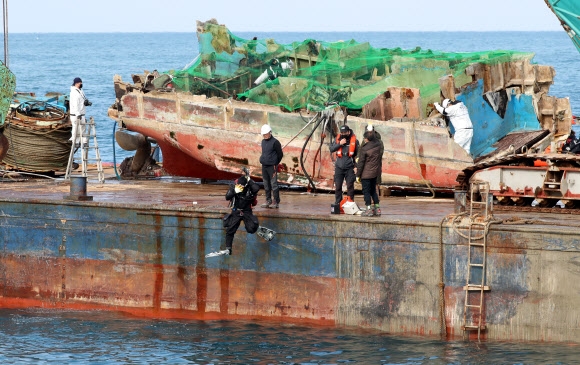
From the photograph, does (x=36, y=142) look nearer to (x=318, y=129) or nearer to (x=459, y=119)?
(x=318, y=129)

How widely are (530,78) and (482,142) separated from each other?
10.5ft

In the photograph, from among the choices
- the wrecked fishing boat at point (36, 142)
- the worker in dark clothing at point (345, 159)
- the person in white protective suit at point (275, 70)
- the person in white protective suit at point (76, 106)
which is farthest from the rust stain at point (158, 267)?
the person in white protective suit at point (275, 70)

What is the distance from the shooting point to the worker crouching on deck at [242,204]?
59.6ft

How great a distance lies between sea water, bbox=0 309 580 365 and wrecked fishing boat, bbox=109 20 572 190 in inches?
160

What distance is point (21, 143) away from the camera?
24.1 meters

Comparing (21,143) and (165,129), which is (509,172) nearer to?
(165,129)

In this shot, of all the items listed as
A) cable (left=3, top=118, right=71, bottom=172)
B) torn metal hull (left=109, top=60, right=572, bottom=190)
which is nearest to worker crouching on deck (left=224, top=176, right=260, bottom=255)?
torn metal hull (left=109, top=60, right=572, bottom=190)

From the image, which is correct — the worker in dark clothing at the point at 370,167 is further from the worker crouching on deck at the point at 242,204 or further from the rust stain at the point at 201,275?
the rust stain at the point at 201,275

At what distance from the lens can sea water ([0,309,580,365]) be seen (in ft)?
57.4

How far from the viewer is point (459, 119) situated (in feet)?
69.4

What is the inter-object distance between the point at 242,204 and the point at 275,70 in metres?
8.00

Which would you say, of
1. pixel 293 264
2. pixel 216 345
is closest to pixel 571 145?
pixel 293 264

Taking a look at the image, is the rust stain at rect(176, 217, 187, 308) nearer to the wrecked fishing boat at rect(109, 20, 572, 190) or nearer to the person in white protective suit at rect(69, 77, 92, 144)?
the wrecked fishing boat at rect(109, 20, 572, 190)

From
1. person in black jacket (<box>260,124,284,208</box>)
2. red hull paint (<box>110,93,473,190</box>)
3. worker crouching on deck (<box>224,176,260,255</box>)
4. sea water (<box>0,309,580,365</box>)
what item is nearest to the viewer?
sea water (<box>0,309,580,365</box>)
